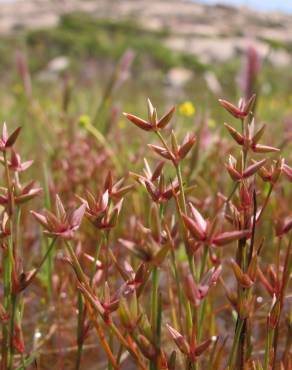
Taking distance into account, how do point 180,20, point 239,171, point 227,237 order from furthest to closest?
point 180,20, point 239,171, point 227,237

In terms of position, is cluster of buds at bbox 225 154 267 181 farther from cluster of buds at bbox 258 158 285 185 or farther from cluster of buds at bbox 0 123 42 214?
cluster of buds at bbox 0 123 42 214

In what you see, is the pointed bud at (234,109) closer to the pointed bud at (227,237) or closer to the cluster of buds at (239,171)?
the cluster of buds at (239,171)

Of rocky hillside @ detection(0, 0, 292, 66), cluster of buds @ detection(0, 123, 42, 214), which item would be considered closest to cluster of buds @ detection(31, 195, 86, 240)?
cluster of buds @ detection(0, 123, 42, 214)

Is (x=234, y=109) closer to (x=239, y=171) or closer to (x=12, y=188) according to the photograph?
(x=239, y=171)

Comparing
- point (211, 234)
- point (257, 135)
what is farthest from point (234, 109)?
point (211, 234)

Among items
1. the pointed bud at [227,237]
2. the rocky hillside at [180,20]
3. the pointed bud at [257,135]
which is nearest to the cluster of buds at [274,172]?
the pointed bud at [257,135]

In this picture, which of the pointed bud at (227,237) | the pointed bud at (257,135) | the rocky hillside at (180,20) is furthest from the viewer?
the rocky hillside at (180,20)

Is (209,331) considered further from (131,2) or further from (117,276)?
(131,2)

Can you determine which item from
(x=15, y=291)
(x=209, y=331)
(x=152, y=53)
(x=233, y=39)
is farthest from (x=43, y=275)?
(x=233, y=39)
